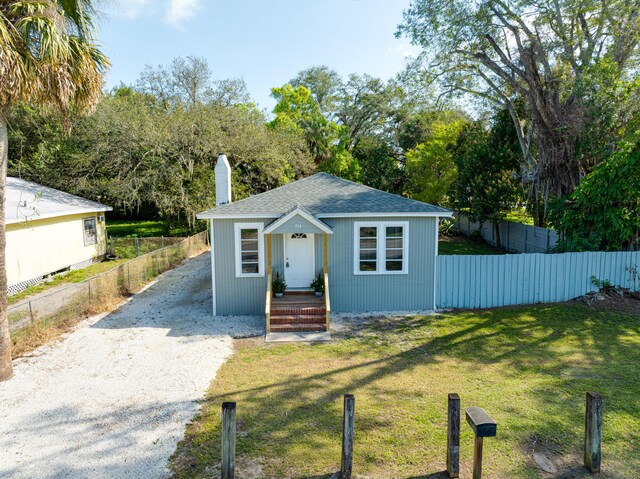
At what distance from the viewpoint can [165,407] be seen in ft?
23.0

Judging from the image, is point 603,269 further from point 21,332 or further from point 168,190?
point 168,190

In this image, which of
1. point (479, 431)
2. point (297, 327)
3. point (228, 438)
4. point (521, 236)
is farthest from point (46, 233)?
point (521, 236)

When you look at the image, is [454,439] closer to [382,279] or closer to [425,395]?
[425,395]

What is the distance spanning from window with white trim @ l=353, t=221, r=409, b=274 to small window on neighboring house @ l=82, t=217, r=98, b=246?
14.0 metres

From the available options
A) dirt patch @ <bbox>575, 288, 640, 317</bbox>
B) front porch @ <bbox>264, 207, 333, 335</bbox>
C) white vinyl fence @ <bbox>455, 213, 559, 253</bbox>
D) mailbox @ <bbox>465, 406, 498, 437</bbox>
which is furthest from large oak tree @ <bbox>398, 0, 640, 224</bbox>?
mailbox @ <bbox>465, 406, 498, 437</bbox>

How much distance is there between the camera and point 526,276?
12602 millimetres

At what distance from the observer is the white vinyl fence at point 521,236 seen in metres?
18.6

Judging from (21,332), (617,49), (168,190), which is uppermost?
(617,49)

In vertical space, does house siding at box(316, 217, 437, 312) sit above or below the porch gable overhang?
below

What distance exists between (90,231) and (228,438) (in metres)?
18.1

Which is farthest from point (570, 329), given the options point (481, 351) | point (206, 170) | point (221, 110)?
point (221, 110)

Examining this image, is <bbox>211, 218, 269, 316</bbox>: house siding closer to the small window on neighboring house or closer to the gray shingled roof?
the gray shingled roof

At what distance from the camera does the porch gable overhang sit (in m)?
11.3

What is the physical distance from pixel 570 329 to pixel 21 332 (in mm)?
13264
